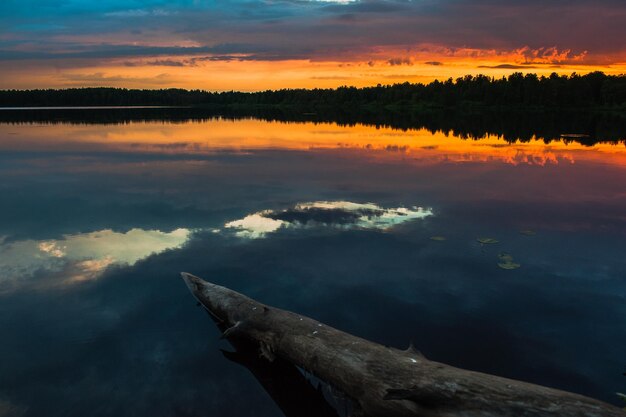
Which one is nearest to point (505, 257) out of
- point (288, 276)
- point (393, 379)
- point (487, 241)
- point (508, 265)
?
point (508, 265)

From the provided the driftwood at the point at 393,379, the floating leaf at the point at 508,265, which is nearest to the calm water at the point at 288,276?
the floating leaf at the point at 508,265

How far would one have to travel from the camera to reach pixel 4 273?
10.9 meters

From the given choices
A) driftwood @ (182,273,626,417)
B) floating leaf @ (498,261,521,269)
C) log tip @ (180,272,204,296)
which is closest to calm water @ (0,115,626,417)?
floating leaf @ (498,261,521,269)

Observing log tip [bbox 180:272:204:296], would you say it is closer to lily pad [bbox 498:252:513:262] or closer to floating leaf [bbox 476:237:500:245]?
lily pad [bbox 498:252:513:262]

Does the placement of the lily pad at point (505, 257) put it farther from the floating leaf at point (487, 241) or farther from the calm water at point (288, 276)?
the floating leaf at point (487, 241)

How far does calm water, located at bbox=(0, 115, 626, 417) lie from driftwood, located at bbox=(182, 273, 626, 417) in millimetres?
779

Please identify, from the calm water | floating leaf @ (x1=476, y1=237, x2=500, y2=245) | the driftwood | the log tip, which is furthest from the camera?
floating leaf @ (x1=476, y1=237, x2=500, y2=245)

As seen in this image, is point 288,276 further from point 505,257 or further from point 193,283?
point 505,257

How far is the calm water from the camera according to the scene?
23.7 feet

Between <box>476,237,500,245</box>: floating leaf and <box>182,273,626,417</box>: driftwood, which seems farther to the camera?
<box>476,237,500,245</box>: floating leaf

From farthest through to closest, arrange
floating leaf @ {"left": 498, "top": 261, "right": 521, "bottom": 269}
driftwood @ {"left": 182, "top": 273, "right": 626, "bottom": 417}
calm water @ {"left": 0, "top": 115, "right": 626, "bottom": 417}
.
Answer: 1. floating leaf @ {"left": 498, "top": 261, "right": 521, "bottom": 269}
2. calm water @ {"left": 0, "top": 115, "right": 626, "bottom": 417}
3. driftwood @ {"left": 182, "top": 273, "right": 626, "bottom": 417}

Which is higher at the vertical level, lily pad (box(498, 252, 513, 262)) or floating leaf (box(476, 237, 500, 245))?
floating leaf (box(476, 237, 500, 245))

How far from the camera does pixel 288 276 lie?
430 inches

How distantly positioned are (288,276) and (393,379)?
5.40 m
